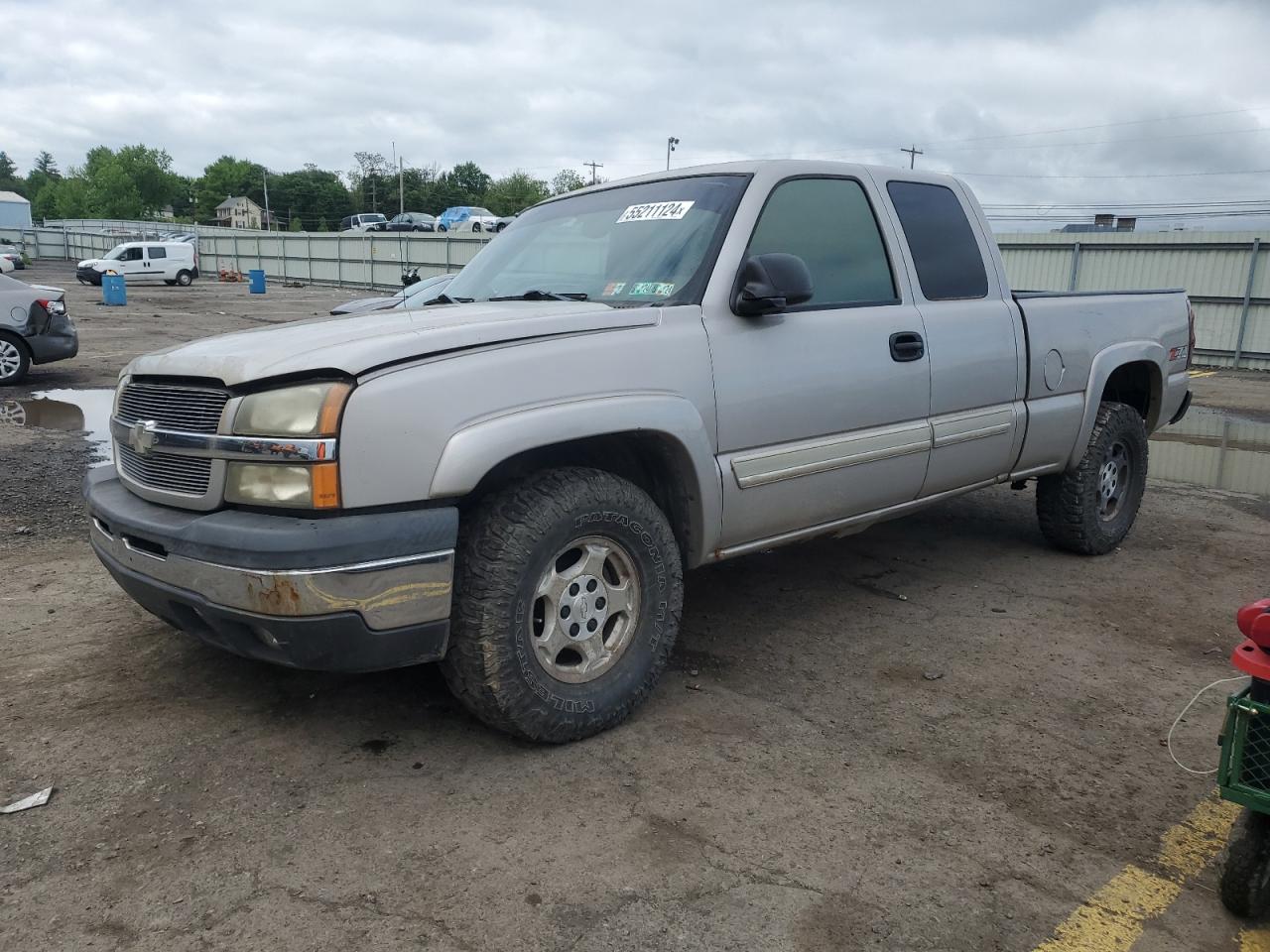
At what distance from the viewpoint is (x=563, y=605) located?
3.15 m

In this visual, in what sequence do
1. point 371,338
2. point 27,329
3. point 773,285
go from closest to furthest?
1. point 371,338
2. point 773,285
3. point 27,329

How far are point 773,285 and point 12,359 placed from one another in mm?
11376

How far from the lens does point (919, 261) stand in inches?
174

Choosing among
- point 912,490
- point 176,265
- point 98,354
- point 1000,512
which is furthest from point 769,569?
point 176,265

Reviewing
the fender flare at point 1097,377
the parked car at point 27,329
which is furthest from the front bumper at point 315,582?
the parked car at point 27,329

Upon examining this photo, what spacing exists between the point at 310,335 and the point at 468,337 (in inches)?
21.8

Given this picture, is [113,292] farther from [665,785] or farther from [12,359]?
[665,785]

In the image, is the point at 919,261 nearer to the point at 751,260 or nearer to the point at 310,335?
the point at 751,260

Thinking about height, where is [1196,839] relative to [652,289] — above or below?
below

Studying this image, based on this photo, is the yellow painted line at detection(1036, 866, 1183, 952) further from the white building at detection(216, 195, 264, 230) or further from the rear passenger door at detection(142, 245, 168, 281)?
the white building at detection(216, 195, 264, 230)

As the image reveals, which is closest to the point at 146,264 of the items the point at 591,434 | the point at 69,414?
the point at 69,414

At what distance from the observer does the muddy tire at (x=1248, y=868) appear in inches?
94.7

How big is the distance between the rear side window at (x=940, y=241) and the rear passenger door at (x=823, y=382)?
204mm

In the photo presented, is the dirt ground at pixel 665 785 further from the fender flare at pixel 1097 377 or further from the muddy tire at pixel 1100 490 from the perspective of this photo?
the fender flare at pixel 1097 377
